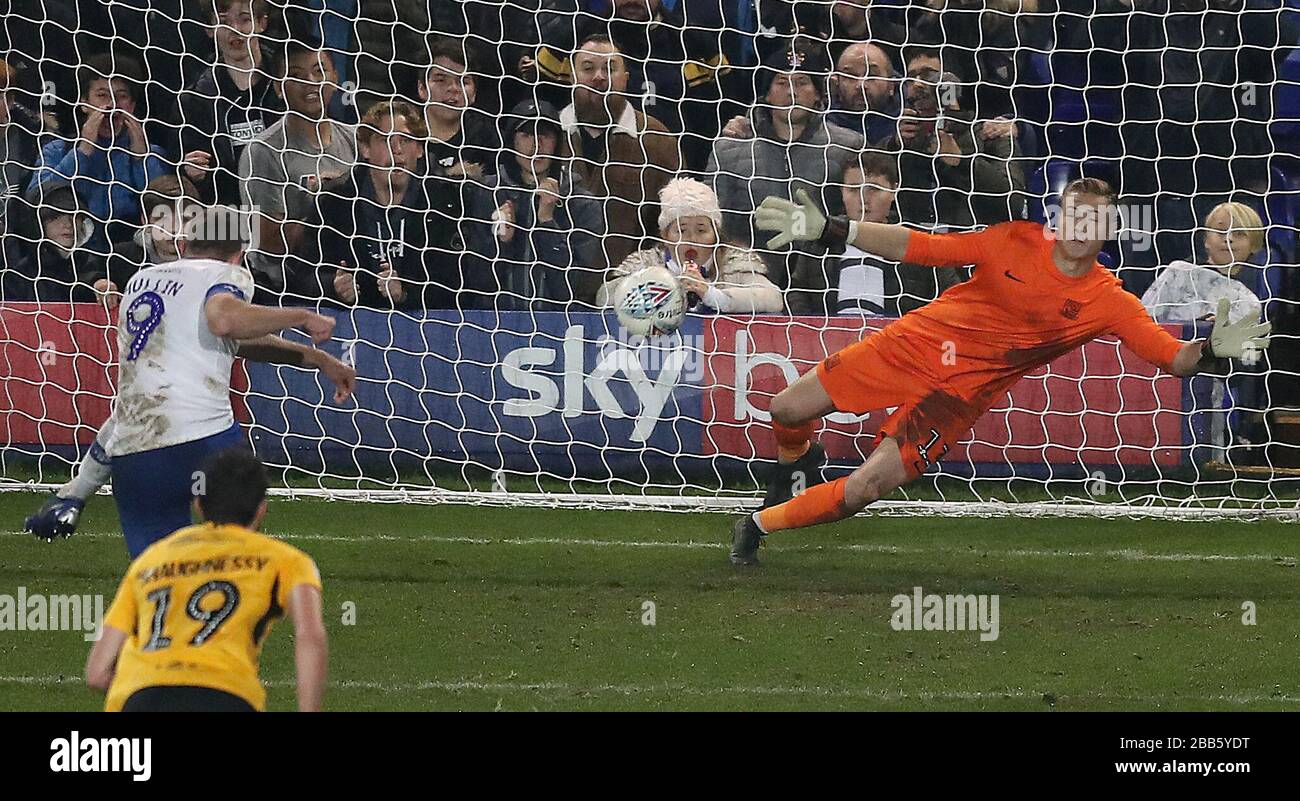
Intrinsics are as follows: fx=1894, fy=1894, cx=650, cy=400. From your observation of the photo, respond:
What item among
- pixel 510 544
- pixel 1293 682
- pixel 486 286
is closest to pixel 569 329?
pixel 486 286

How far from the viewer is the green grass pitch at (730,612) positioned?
6.32 metres

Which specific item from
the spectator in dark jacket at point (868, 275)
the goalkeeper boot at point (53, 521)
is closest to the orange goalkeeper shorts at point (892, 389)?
the spectator in dark jacket at point (868, 275)

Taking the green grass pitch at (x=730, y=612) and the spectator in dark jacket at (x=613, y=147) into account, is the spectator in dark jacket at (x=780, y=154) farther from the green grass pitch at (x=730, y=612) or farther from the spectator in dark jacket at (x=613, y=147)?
the green grass pitch at (x=730, y=612)

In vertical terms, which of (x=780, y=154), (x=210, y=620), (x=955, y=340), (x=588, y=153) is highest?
(x=588, y=153)

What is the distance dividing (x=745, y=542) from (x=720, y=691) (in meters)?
2.38

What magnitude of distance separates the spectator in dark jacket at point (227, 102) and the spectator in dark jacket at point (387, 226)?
2.03ft

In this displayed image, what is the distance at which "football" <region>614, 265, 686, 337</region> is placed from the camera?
10102 mm

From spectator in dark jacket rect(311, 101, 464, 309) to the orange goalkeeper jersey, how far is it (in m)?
3.58

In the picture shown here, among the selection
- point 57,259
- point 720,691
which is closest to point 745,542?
point 720,691

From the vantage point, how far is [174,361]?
A: 6.77m

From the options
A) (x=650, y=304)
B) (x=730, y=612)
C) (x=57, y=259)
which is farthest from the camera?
(x=57, y=259)

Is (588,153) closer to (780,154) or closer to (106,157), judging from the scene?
(780,154)

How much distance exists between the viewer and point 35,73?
40.1ft

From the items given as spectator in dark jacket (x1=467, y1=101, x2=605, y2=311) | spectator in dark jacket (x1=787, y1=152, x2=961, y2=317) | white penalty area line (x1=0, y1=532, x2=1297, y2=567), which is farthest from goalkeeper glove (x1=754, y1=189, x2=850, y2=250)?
spectator in dark jacket (x1=467, y1=101, x2=605, y2=311)
